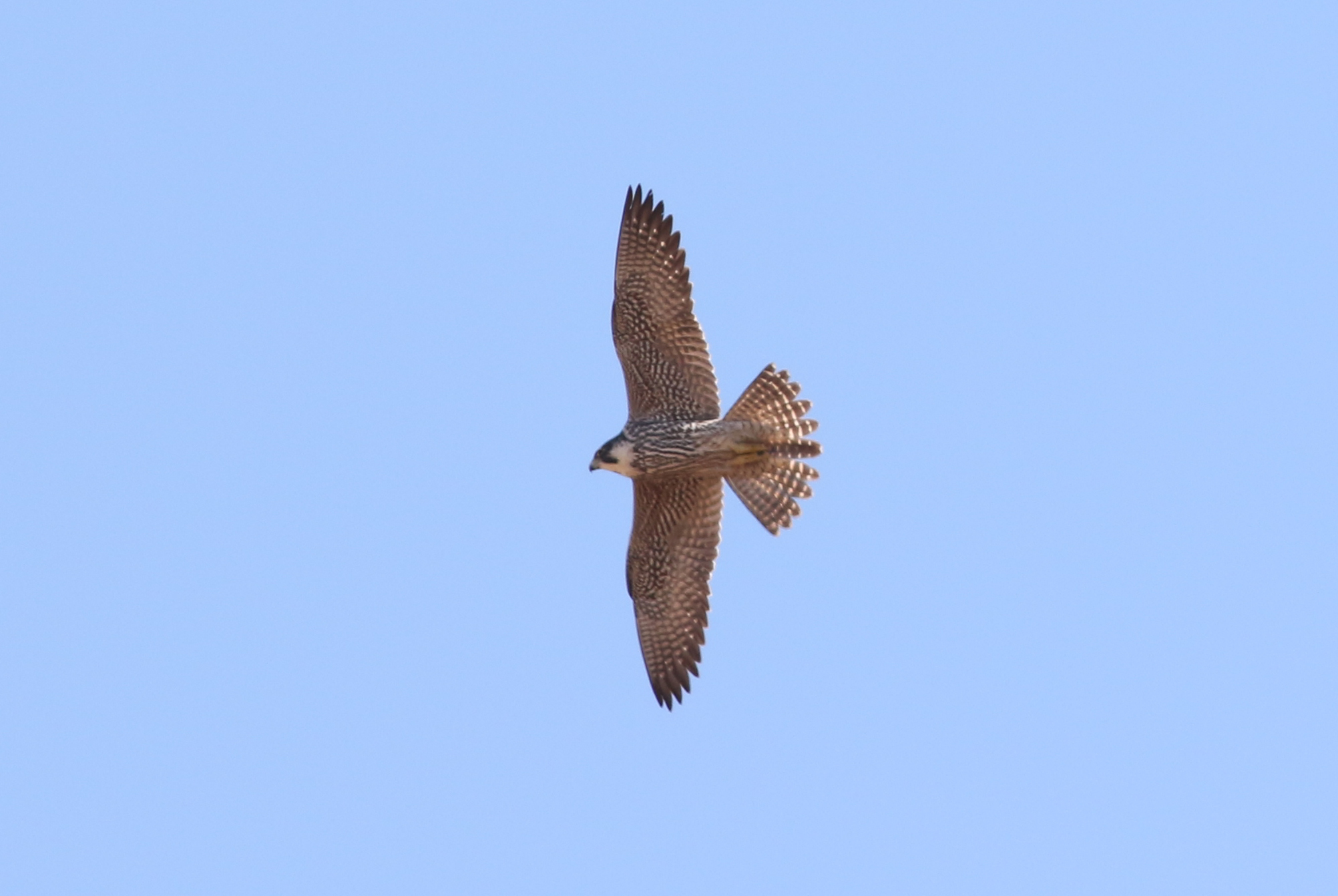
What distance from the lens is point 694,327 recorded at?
13000 mm

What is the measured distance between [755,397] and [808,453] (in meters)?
0.49

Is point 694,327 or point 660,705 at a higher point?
point 694,327

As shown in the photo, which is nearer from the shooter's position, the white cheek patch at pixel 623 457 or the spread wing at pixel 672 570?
the white cheek patch at pixel 623 457

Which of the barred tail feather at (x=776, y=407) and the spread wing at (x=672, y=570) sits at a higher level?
the barred tail feather at (x=776, y=407)

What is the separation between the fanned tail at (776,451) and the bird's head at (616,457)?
64 cm

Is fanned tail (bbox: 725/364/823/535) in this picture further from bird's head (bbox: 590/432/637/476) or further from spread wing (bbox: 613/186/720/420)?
bird's head (bbox: 590/432/637/476)

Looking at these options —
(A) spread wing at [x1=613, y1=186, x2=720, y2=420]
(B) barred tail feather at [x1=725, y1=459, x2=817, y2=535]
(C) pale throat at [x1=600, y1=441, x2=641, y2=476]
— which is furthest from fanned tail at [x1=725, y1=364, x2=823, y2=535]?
(C) pale throat at [x1=600, y1=441, x2=641, y2=476]

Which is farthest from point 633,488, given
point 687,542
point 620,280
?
point 620,280

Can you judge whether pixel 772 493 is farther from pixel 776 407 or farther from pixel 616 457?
pixel 616 457

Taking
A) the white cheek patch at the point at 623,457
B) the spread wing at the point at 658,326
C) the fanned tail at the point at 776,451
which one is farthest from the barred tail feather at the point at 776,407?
the white cheek patch at the point at 623,457

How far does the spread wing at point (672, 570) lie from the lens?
43.9ft

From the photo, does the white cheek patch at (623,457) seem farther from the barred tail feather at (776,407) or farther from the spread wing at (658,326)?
the barred tail feather at (776,407)

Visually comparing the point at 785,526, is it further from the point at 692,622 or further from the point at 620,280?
the point at 620,280

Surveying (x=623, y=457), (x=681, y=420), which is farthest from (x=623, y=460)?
(x=681, y=420)
